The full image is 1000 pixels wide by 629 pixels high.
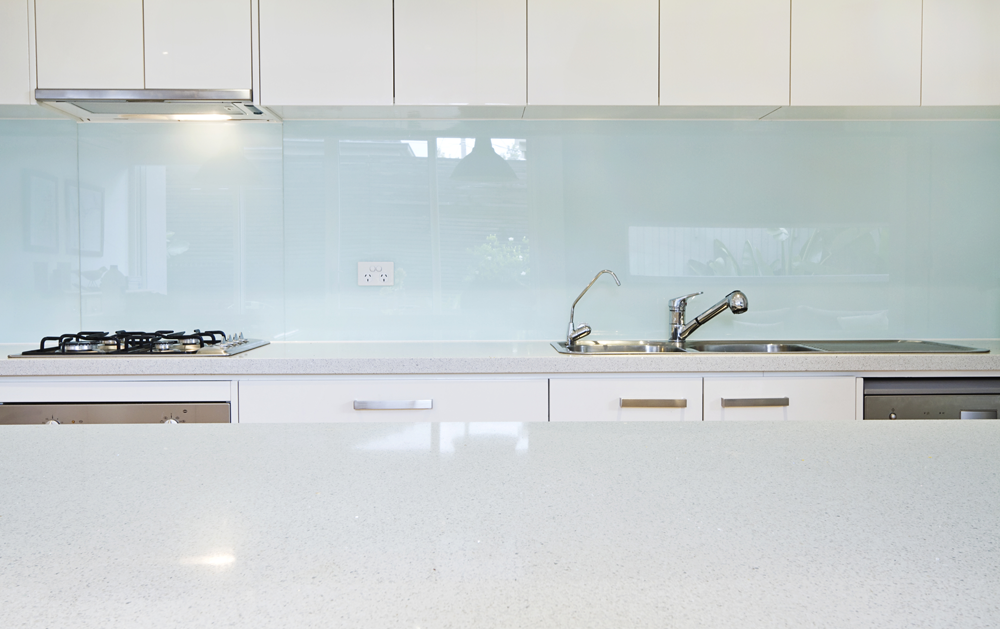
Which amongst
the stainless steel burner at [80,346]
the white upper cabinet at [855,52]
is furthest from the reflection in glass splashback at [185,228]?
the white upper cabinet at [855,52]

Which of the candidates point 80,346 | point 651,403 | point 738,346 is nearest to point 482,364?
point 651,403

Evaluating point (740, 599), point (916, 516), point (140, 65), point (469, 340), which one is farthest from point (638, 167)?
point (740, 599)

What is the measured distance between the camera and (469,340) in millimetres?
2520

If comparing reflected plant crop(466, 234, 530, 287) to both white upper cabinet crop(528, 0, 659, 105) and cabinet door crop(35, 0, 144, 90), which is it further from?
cabinet door crop(35, 0, 144, 90)

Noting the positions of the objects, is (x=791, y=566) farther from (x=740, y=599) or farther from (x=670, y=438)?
(x=670, y=438)

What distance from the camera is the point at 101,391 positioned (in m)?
1.89

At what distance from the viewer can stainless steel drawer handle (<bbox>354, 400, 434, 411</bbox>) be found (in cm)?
190

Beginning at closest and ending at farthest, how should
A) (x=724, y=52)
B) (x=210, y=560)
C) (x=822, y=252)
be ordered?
(x=210, y=560), (x=724, y=52), (x=822, y=252)

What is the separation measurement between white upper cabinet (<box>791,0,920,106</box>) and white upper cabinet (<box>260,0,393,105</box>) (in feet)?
4.81

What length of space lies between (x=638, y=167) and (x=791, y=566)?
2263mm

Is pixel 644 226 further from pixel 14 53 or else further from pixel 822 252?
pixel 14 53

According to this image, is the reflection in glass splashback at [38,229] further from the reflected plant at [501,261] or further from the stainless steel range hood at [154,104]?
the reflected plant at [501,261]

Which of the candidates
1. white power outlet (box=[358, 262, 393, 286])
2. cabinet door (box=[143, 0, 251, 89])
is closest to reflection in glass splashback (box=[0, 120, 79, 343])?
cabinet door (box=[143, 0, 251, 89])

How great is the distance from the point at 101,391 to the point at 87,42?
4.00ft
